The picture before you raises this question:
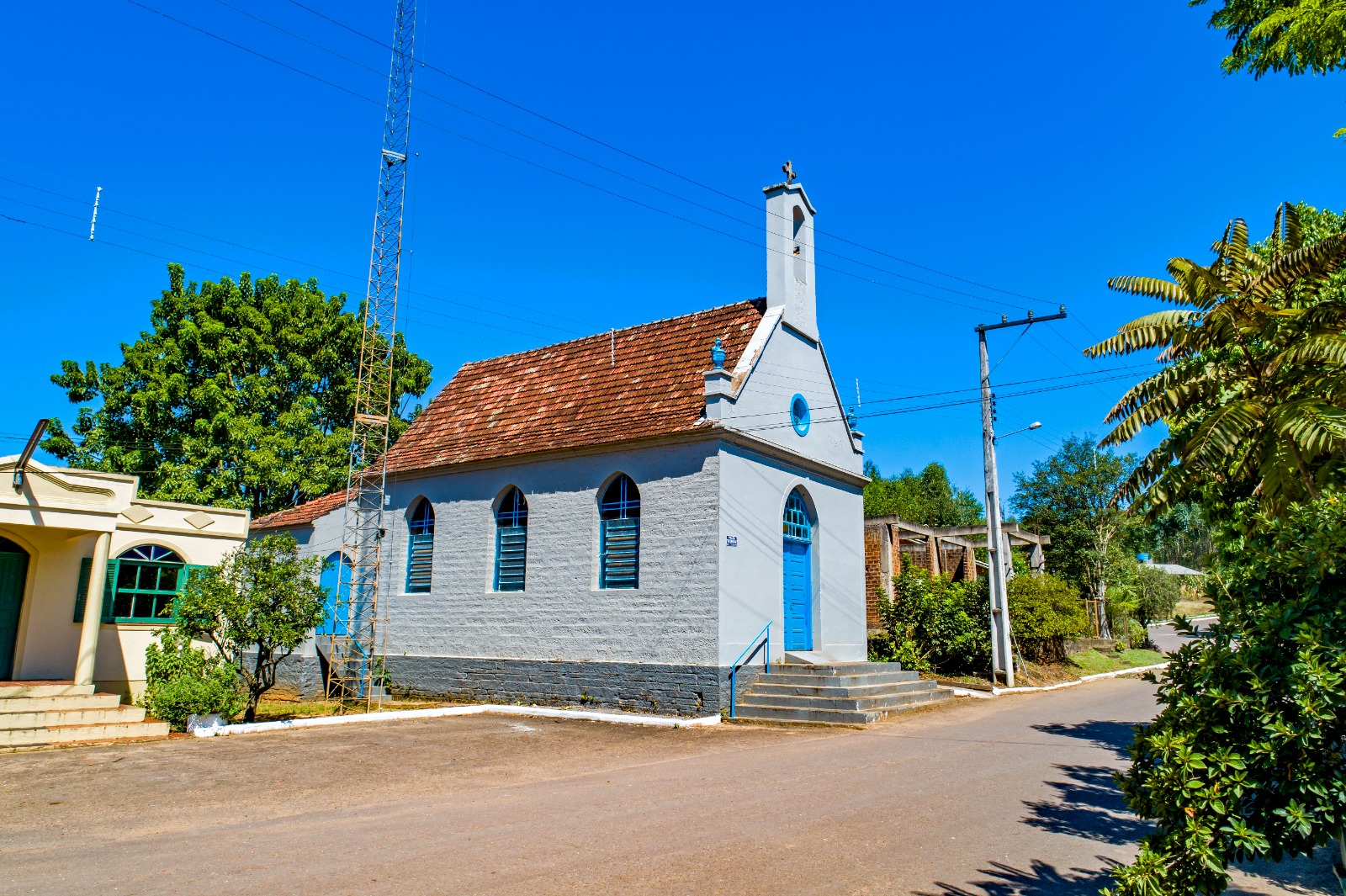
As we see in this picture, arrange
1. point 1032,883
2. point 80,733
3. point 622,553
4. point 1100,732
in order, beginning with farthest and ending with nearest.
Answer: point 622,553 < point 1100,732 < point 80,733 < point 1032,883

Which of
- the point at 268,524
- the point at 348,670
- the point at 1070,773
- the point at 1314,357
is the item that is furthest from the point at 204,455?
the point at 1314,357

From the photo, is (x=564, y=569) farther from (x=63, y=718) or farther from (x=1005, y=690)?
(x=1005, y=690)

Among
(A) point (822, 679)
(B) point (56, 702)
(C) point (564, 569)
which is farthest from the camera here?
(C) point (564, 569)

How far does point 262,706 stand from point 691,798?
13143 mm

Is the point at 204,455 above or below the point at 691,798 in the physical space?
above

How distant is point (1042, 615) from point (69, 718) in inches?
885

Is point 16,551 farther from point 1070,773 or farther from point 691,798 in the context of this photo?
point 1070,773

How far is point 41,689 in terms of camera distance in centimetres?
1345

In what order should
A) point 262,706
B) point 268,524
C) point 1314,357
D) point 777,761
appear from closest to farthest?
point 1314,357
point 777,761
point 262,706
point 268,524

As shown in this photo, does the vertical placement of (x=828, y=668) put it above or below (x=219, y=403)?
below

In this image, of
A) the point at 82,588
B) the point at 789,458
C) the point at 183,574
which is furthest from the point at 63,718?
the point at 789,458

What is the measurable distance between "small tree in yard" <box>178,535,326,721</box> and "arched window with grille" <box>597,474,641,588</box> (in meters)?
5.45

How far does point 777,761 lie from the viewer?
11344 millimetres

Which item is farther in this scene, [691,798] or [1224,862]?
[691,798]
